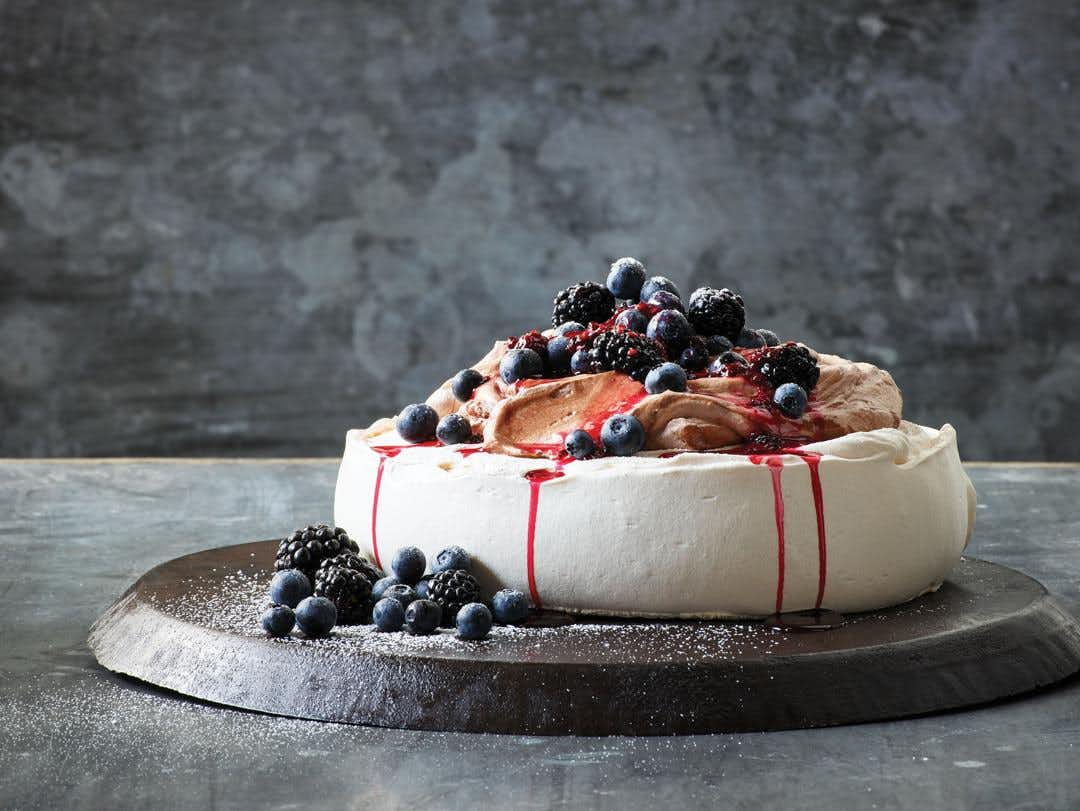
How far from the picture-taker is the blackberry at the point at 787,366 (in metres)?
2.90

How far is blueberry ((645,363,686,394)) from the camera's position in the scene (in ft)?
9.18

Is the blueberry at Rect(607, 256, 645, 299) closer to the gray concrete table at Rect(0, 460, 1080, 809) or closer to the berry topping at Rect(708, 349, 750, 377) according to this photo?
the berry topping at Rect(708, 349, 750, 377)

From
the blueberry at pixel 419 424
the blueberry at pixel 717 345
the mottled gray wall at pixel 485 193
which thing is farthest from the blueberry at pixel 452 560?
the mottled gray wall at pixel 485 193

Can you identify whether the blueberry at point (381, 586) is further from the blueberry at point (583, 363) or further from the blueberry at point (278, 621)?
the blueberry at point (583, 363)

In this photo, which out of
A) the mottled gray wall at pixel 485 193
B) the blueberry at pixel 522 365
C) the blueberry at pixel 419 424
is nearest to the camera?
the blueberry at pixel 522 365

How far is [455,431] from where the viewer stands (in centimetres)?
299

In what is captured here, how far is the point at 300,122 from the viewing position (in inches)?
264

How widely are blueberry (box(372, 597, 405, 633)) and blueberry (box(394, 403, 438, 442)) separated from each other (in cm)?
56

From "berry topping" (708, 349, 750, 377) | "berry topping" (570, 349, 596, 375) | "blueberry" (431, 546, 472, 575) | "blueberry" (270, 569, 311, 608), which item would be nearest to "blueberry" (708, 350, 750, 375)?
"berry topping" (708, 349, 750, 377)

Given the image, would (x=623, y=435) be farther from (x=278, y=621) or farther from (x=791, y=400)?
(x=278, y=621)

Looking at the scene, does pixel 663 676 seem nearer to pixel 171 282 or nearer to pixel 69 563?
pixel 69 563

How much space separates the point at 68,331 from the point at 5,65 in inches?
46.1

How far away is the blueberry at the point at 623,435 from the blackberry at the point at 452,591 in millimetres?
355

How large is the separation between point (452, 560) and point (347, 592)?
0.20 metres
